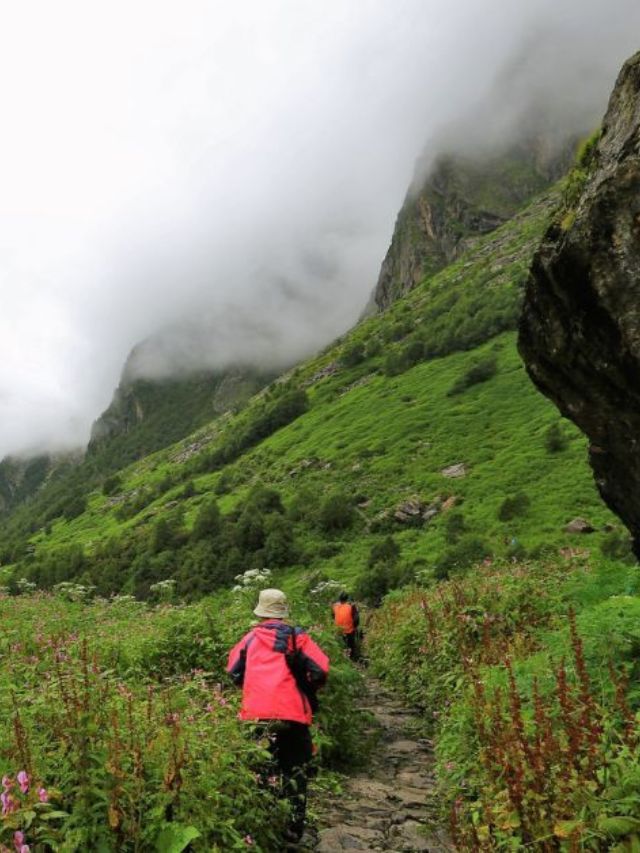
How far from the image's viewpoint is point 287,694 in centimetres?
657

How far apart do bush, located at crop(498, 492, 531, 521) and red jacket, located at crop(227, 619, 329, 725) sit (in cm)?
4758

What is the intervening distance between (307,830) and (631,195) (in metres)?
8.20

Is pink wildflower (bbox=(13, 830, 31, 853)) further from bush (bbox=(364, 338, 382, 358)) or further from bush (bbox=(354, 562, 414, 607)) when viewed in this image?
bush (bbox=(364, 338, 382, 358))

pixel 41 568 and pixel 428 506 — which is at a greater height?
pixel 41 568

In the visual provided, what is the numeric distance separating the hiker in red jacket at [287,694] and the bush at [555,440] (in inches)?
2279

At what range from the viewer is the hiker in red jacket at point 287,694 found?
6.50m

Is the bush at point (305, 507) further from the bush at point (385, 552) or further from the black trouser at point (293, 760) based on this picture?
the black trouser at point (293, 760)

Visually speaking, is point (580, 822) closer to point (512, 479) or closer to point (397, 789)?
point (397, 789)

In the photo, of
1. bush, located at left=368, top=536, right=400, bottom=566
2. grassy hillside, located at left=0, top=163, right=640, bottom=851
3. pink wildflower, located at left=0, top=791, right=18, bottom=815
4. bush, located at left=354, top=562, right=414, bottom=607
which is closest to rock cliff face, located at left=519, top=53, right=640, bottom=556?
grassy hillside, located at left=0, top=163, right=640, bottom=851

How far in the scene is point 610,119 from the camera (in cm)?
1014

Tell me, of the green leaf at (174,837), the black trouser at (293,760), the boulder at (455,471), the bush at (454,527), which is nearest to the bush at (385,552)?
the bush at (454,527)

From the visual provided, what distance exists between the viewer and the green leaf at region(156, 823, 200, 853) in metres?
4.58

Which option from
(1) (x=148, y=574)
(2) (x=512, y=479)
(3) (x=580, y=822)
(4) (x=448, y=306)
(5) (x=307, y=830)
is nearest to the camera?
(3) (x=580, y=822)

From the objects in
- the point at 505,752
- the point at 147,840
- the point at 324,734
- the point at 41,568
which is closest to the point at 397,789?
the point at 324,734
